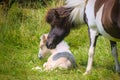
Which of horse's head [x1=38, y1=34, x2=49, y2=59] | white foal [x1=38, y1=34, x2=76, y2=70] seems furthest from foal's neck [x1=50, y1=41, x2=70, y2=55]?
horse's head [x1=38, y1=34, x2=49, y2=59]

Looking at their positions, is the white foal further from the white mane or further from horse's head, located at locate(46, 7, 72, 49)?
the white mane

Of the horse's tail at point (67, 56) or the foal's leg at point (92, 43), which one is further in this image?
the horse's tail at point (67, 56)

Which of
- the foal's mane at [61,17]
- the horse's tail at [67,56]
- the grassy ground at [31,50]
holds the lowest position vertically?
the grassy ground at [31,50]

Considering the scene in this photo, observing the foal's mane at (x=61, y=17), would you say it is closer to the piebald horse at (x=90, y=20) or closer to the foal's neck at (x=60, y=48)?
the piebald horse at (x=90, y=20)

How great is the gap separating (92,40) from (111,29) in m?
0.86

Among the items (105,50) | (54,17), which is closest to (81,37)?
(105,50)

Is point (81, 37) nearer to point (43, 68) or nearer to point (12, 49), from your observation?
point (12, 49)

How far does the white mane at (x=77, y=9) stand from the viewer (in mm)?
6895

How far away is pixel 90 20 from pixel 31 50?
247cm

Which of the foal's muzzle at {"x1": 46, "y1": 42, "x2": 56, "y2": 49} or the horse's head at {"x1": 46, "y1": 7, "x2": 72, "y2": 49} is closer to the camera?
the horse's head at {"x1": 46, "y1": 7, "x2": 72, "y2": 49}

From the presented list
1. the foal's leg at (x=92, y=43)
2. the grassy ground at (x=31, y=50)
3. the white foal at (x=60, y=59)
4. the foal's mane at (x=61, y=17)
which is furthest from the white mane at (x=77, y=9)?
the grassy ground at (x=31, y=50)

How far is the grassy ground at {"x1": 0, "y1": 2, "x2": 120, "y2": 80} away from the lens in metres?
6.51

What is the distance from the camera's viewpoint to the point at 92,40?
260 inches

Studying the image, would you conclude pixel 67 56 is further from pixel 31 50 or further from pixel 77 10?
pixel 31 50
